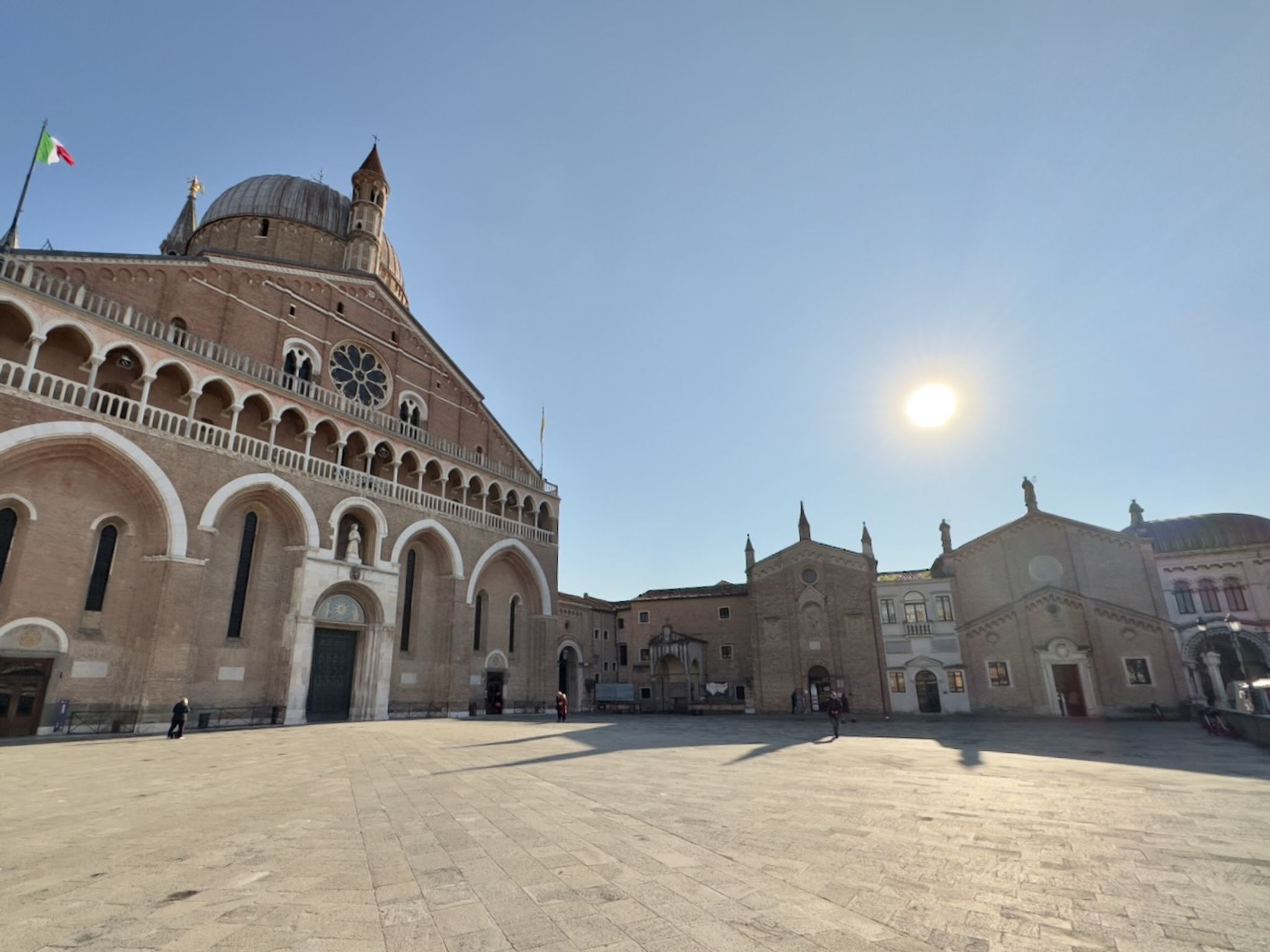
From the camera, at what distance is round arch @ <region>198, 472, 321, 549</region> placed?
66.6 feet

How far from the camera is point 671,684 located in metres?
42.0

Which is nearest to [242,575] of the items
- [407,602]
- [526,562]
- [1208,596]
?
[407,602]

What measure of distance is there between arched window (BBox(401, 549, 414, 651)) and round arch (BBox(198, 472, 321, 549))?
5.14 metres

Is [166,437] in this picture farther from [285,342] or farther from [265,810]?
[265,810]

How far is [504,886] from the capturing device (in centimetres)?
464

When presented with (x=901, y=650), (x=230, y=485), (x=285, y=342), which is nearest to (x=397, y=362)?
(x=285, y=342)

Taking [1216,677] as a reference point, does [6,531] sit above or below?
above

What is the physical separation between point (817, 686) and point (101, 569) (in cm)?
3440

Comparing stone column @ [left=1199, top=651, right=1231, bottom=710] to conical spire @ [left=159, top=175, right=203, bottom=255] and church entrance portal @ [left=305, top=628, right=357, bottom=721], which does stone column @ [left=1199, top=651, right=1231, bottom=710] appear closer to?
church entrance portal @ [left=305, top=628, right=357, bottom=721]

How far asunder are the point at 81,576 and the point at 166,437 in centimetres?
475

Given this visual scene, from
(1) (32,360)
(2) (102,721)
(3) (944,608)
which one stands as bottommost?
(2) (102,721)

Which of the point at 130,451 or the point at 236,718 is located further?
the point at 236,718

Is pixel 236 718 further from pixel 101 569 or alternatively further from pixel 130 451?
pixel 130 451

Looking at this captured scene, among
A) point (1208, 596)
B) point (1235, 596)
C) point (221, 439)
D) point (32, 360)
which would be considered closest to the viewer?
point (32, 360)
